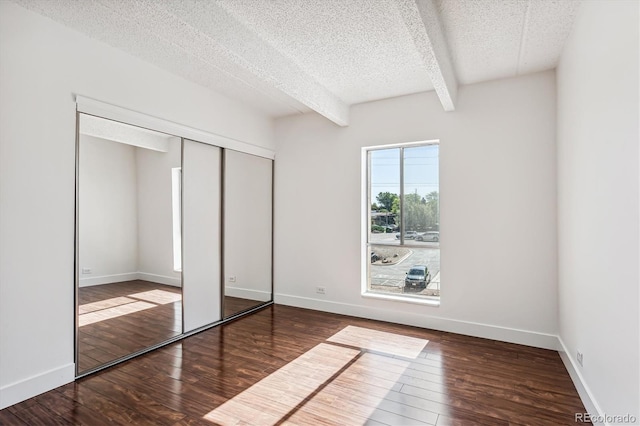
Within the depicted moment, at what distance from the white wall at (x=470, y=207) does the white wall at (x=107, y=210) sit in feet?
7.61

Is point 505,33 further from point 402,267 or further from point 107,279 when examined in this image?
point 107,279

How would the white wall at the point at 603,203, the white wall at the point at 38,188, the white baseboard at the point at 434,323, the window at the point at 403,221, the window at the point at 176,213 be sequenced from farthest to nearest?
the window at the point at 403,221, the window at the point at 176,213, the white baseboard at the point at 434,323, the white wall at the point at 38,188, the white wall at the point at 603,203

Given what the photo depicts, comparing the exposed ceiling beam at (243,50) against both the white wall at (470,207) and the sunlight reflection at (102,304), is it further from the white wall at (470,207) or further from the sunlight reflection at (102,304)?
the sunlight reflection at (102,304)

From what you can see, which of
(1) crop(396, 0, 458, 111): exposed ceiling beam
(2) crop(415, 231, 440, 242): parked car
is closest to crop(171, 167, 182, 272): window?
(1) crop(396, 0, 458, 111): exposed ceiling beam

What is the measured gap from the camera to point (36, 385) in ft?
8.15

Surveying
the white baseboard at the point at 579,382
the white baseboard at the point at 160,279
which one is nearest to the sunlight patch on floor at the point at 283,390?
the white baseboard at the point at 160,279

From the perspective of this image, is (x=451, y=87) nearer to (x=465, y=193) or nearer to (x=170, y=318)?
(x=465, y=193)

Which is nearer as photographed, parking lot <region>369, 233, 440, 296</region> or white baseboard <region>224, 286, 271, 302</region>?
parking lot <region>369, 233, 440, 296</region>

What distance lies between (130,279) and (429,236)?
3.39 metres

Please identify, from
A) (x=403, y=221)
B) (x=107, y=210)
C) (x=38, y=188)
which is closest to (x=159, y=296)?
(x=107, y=210)

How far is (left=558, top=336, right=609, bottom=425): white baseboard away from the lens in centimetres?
218

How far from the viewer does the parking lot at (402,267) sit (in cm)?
416

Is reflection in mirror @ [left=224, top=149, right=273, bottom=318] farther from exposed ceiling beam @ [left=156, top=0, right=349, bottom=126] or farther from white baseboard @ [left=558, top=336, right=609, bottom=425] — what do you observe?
white baseboard @ [left=558, top=336, right=609, bottom=425]

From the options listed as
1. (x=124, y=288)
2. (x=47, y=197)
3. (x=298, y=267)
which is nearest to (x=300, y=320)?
(x=298, y=267)
